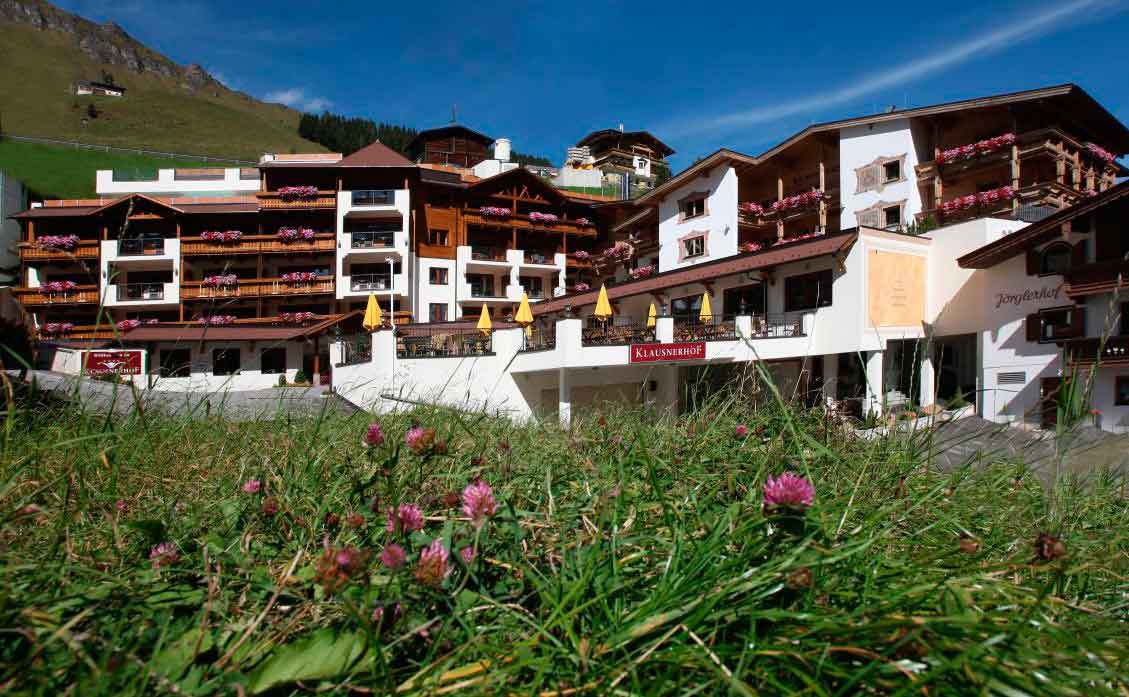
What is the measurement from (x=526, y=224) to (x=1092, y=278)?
35.1 meters

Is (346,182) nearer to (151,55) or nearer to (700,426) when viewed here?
(700,426)

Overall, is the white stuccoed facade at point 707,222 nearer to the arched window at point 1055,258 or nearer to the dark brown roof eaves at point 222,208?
the arched window at point 1055,258

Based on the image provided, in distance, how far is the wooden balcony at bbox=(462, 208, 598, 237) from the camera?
1800 inches

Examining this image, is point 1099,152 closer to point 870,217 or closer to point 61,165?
point 870,217

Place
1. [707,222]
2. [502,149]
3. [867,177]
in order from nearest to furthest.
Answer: [867,177]
[707,222]
[502,149]

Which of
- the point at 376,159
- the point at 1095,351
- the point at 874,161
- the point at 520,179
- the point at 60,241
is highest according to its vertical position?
the point at 376,159

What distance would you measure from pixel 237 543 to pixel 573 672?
1018 mm

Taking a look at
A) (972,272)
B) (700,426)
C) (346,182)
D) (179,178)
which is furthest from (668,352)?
(179,178)

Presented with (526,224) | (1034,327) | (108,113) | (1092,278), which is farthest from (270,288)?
(108,113)

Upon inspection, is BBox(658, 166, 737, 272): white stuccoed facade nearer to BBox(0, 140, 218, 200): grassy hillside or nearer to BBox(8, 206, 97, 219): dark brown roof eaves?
BBox(8, 206, 97, 219): dark brown roof eaves

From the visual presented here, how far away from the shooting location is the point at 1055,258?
19.2m

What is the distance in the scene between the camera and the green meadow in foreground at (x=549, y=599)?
3.60 ft

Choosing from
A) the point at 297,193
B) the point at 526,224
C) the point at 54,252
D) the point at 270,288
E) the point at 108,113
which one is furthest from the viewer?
the point at 108,113

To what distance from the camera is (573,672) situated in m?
1.16
